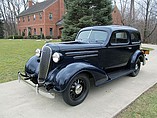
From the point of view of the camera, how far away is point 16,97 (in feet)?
12.8

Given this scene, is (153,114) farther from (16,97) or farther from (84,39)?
(16,97)

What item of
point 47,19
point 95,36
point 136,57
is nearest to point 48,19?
point 47,19

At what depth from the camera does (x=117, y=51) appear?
492 centimetres

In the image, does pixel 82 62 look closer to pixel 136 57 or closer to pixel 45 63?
pixel 45 63

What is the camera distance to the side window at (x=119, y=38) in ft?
15.6

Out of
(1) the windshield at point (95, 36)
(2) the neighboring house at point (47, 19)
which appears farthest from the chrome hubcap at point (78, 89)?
(2) the neighboring house at point (47, 19)

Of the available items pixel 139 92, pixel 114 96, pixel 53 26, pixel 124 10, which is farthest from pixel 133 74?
pixel 53 26

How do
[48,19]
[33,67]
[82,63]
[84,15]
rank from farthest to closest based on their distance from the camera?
1. [48,19]
2. [84,15]
3. [33,67]
4. [82,63]

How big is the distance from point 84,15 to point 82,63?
1041 centimetres

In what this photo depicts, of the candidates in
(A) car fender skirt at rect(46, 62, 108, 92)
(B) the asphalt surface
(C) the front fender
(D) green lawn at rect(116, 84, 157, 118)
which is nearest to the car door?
(B) the asphalt surface

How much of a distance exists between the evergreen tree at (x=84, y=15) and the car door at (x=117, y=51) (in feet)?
25.5

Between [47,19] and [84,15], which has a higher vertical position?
[47,19]

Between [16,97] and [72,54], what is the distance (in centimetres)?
179

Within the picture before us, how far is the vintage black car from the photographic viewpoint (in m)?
3.40
